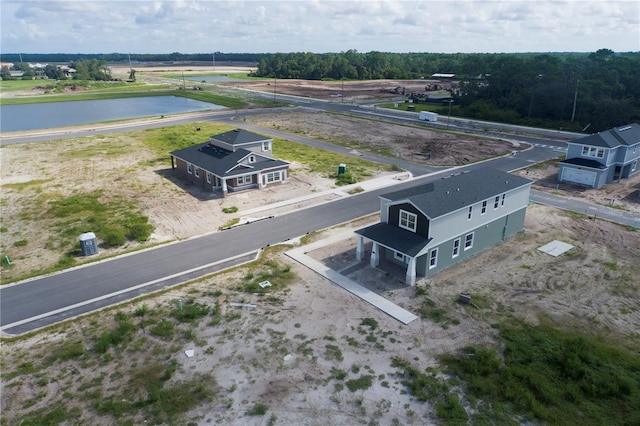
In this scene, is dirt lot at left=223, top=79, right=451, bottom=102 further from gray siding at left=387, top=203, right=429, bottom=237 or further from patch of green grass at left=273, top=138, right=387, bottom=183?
gray siding at left=387, top=203, right=429, bottom=237

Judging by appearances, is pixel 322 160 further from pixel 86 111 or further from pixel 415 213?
pixel 86 111

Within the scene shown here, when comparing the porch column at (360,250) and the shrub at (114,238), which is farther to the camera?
the shrub at (114,238)

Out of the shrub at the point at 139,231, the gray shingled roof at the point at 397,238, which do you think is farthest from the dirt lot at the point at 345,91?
the gray shingled roof at the point at 397,238

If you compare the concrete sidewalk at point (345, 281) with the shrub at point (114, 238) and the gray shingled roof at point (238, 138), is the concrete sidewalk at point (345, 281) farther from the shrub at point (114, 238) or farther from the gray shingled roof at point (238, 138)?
the gray shingled roof at point (238, 138)

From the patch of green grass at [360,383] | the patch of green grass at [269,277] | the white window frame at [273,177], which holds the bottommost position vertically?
the patch of green grass at [360,383]

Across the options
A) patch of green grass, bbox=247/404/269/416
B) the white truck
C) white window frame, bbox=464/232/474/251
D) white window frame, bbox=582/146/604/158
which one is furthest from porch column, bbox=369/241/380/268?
the white truck

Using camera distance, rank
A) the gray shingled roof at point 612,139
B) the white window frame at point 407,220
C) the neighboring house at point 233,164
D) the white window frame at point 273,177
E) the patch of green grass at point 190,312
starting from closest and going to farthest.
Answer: the patch of green grass at point 190,312 < the white window frame at point 407,220 < the neighboring house at point 233,164 < the gray shingled roof at point 612,139 < the white window frame at point 273,177
